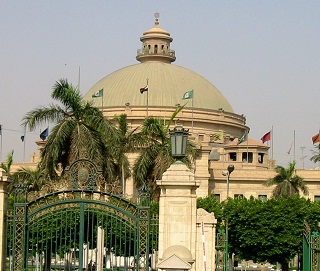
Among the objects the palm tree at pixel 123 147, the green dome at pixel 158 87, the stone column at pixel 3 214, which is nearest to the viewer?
the stone column at pixel 3 214

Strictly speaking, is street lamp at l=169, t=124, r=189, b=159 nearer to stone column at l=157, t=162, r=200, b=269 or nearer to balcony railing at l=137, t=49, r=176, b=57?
stone column at l=157, t=162, r=200, b=269

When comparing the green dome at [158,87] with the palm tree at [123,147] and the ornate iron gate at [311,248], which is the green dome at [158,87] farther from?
the ornate iron gate at [311,248]

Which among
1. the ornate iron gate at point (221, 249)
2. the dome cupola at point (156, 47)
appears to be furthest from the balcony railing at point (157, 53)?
the ornate iron gate at point (221, 249)

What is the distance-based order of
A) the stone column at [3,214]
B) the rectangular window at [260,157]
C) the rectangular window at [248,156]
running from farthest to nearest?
the rectangular window at [260,157], the rectangular window at [248,156], the stone column at [3,214]

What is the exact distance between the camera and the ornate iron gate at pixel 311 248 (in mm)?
18984

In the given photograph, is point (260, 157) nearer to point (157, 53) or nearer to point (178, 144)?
point (157, 53)

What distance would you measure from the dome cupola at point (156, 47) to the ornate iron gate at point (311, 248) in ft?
241

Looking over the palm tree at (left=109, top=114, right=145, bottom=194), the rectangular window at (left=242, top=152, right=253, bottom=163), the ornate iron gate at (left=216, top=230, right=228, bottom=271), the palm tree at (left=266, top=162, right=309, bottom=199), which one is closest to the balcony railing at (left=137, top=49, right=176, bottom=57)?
the rectangular window at (left=242, top=152, right=253, bottom=163)

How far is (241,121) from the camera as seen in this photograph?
90.4 metres

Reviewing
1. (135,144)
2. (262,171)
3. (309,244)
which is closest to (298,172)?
(262,171)

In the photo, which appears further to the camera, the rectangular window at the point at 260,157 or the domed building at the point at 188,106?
the rectangular window at the point at 260,157

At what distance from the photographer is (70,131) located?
96.1ft

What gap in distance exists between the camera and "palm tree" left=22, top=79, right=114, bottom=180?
2864 cm

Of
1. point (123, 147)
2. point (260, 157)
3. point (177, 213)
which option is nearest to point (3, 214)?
point (177, 213)
